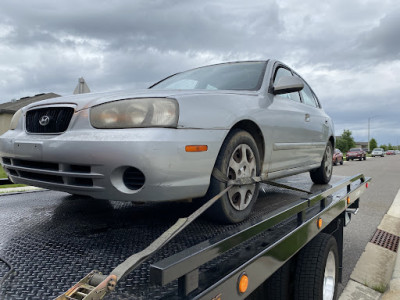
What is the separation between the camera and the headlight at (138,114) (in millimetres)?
1892

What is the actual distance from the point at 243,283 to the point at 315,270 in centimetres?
106

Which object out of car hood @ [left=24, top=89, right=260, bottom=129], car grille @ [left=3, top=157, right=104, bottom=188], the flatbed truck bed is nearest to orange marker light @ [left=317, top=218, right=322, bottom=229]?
the flatbed truck bed

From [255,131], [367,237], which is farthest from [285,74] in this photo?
[367,237]

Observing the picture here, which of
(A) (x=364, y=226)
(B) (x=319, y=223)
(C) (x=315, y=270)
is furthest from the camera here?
(A) (x=364, y=226)

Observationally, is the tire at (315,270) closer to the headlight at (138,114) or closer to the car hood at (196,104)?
the car hood at (196,104)

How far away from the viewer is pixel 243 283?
5.07 feet

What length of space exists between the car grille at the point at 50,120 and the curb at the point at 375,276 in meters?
2.85

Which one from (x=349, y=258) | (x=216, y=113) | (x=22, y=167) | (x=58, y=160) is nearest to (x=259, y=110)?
(x=216, y=113)

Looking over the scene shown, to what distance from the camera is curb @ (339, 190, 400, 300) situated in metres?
3.36

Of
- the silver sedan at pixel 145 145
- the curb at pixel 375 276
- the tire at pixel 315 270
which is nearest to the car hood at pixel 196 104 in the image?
the silver sedan at pixel 145 145

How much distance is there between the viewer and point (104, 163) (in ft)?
5.95

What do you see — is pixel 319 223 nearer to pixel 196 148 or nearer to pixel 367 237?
pixel 196 148

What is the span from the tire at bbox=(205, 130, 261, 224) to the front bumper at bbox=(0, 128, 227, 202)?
0.35 feet

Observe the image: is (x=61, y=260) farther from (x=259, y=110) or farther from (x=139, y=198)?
(x=259, y=110)
